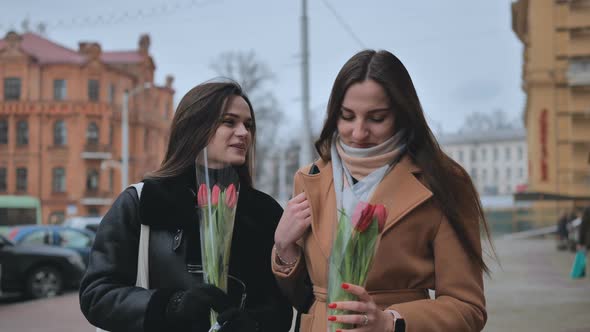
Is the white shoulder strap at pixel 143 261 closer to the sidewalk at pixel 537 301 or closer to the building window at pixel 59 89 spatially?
the sidewalk at pixel 537 301

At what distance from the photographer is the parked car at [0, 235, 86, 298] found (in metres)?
14.5

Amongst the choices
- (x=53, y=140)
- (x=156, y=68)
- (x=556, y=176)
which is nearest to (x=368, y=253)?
(x=556, y=176)

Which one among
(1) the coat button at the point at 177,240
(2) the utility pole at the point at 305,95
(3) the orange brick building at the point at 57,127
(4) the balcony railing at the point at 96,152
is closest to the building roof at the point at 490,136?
(4) the balcony railing at the point at 96,152

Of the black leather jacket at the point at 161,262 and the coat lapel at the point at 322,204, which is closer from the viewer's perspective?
the coat lapel at the point at 322,204

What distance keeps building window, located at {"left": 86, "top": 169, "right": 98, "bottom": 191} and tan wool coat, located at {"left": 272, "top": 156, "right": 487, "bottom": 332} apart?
49.6m

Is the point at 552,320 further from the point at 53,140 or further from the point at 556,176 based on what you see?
the point at 53,140

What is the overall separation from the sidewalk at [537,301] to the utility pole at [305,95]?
501 centimetres

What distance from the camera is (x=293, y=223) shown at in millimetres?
2492

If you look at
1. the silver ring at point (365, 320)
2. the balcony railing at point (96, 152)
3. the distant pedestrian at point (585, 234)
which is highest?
the balcony railing at point (96, 152)

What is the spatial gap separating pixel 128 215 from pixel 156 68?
56.5 m

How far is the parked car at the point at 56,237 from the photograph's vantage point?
673 inches

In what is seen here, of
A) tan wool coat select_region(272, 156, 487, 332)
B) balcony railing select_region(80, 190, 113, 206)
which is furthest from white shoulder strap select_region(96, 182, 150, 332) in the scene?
balcony railing select_region(80, 190, 113, 206)

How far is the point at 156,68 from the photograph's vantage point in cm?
5797

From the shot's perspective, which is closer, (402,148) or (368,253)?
(368,253)
